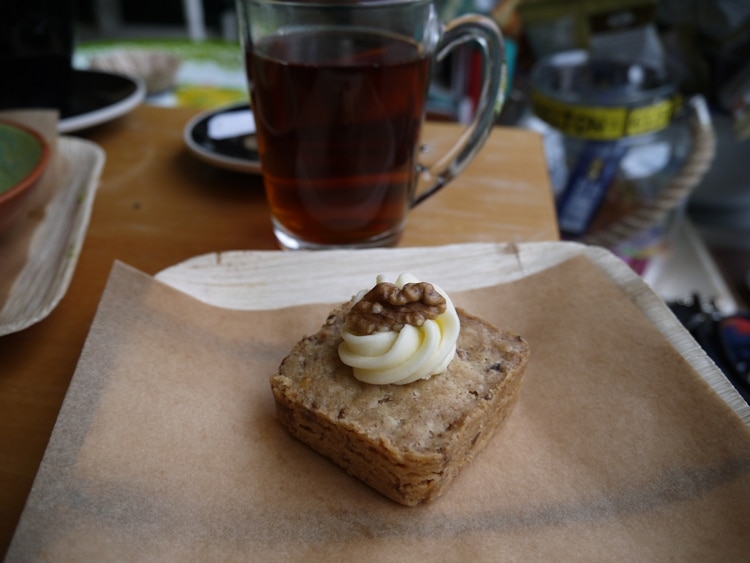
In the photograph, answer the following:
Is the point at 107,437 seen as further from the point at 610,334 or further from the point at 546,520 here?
the point at 610,334

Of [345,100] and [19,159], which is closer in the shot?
[345,100]

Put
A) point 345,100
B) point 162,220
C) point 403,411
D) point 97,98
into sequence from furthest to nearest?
point 97,98
point 162,220
point 345,100
point 403,411

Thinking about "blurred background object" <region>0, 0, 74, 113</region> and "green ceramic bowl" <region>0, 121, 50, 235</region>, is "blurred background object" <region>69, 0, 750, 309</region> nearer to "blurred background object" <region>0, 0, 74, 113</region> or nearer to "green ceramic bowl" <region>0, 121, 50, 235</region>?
"blurred background object" <region>0, 0, 74, 113</region>

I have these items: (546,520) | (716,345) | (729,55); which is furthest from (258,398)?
(729,55)

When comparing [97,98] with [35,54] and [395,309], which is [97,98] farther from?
[395,309]

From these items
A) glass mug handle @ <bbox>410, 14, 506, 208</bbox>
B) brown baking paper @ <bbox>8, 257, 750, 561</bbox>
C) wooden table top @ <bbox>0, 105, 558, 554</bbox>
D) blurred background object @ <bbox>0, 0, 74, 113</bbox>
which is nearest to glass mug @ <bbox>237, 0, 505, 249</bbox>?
glass mug handle @ <bbox>410, 14, 506, 208</bbox>

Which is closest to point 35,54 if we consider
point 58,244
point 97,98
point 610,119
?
point 97,98
